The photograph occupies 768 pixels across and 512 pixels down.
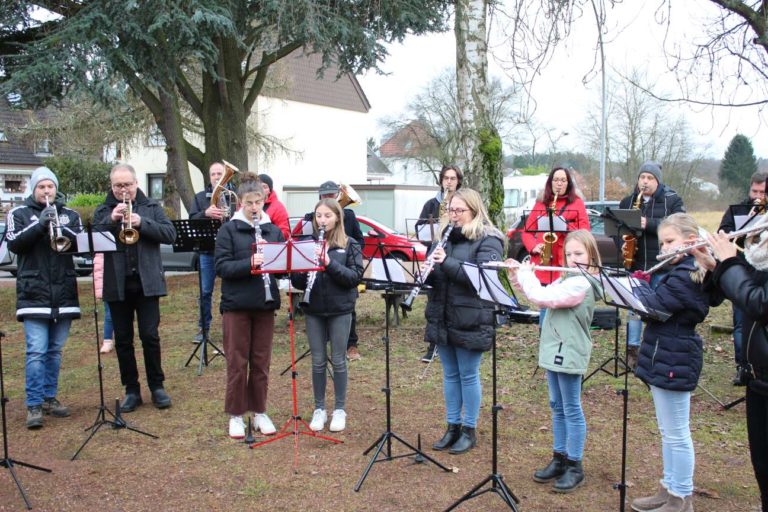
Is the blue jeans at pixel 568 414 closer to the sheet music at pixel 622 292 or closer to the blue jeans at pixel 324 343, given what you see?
the sheet music at pixel 622 292

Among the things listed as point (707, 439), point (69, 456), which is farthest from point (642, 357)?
point (69, 456)

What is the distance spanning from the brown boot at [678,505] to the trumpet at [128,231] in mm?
4415

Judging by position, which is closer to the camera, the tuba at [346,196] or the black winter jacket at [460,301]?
the black winter jacket at [460,301]

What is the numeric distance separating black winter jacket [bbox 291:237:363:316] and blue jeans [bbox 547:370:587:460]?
5.47ft

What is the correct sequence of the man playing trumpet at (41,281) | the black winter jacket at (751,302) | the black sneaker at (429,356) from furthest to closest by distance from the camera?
the black sneaker at (429,356), the man playing trumpet at (41,281), the black winter jacket at (751,302)

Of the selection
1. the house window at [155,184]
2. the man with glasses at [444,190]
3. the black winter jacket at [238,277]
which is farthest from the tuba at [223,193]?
the house window at [155,184]

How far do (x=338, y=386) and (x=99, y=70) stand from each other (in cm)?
743

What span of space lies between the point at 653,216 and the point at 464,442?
336 cm

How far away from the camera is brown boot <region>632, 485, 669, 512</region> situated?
3.92 m

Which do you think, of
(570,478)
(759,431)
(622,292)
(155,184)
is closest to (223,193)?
(570,478)

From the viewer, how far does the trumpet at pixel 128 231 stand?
18.1 feet

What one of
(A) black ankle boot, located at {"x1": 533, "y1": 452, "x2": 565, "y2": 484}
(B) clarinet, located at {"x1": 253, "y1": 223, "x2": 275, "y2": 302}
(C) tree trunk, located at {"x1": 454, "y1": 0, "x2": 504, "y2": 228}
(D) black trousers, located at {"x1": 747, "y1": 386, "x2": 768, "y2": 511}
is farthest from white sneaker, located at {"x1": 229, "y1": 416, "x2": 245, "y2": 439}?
(C) tree trunk, located at {"x1": 454, "y1": 0, "x2": 504, "y2": 228}

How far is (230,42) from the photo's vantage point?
44.1ft

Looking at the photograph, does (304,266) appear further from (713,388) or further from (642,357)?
(713,388)
